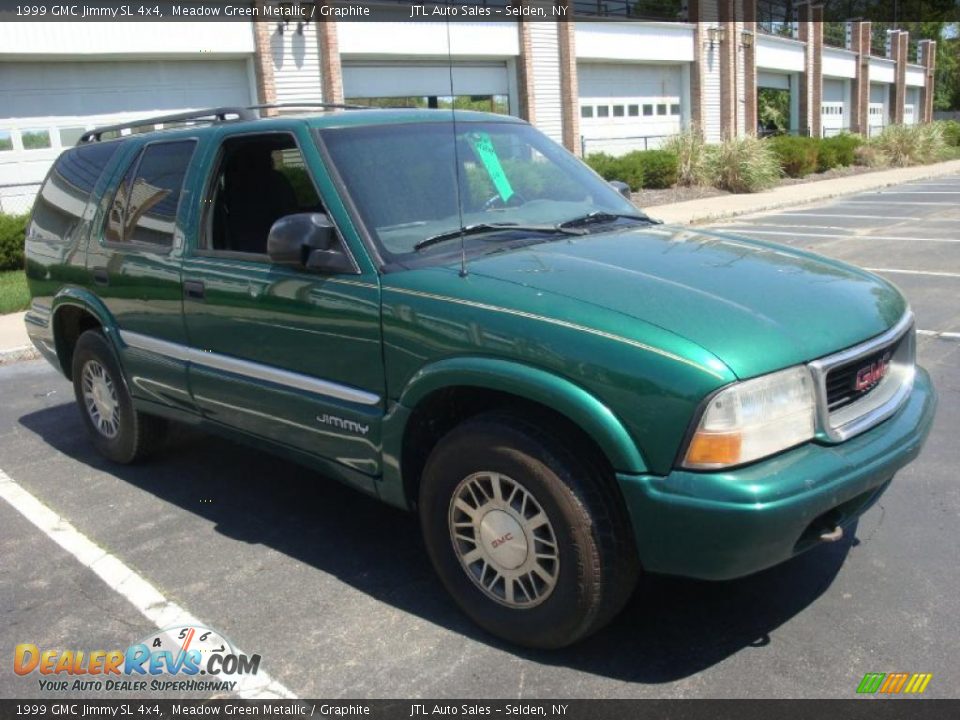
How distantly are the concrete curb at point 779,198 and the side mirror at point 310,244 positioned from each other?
12326 mm

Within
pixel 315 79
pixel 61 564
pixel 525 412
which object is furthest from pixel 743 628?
pixel 315 79

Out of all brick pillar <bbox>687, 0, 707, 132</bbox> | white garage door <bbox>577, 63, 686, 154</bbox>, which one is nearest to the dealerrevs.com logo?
white garage door <bbox>577, 63, 686, 154</bbox>

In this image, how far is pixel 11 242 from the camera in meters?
13.2

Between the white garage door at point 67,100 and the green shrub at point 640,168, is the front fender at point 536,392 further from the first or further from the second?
the green shrub at point 640,168

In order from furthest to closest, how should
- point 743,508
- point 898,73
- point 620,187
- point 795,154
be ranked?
point 898,73 < point 795,154 < point 620,187 < point 743,508

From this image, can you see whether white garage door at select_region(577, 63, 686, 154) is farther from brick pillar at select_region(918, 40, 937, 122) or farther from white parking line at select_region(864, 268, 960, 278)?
brick pillar at select_region(918, 40, 937, 122)

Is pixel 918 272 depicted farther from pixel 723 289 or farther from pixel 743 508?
pixel 743 508

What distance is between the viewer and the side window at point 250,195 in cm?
442

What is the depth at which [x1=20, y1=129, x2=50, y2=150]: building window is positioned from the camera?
645 inches

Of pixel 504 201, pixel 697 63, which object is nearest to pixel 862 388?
pixel 504 201

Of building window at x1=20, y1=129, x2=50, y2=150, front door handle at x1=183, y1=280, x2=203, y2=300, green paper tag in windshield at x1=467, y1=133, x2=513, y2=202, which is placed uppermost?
building window at x1=20, y1=129, x2=50, y2=150

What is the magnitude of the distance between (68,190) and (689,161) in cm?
2026

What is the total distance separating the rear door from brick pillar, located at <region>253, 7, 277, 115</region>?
48.3 ft

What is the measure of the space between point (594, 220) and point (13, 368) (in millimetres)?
6416
